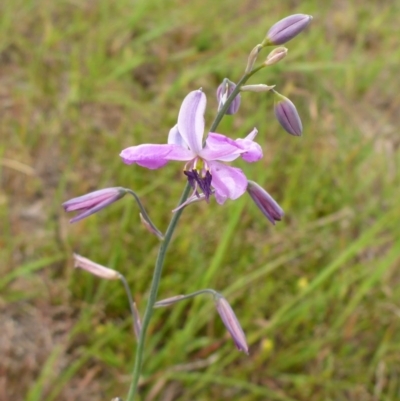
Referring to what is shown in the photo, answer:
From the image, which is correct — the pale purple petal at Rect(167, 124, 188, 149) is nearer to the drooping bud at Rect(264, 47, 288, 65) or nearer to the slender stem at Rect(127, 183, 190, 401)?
the slender stem at Rect(127, 183, 190, 401)

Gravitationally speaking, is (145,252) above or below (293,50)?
below

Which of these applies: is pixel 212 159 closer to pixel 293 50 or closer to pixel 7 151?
pixel 7 151

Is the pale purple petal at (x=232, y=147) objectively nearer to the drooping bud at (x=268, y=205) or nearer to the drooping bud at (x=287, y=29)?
the drooping bud at (x=268, y=205)

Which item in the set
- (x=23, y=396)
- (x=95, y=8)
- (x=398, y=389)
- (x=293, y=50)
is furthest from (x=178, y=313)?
(x=95, y=8)

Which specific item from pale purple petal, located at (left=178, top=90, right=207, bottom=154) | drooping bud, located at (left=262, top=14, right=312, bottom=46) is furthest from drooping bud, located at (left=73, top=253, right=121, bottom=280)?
drooping bud, located at (left=262, top=14, right=312, bottom=46)

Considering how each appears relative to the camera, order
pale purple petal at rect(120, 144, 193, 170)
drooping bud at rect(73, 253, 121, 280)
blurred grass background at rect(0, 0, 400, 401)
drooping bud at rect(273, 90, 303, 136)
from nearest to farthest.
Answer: pale purple petal at rect(120, 144, 193, 170) → drooping bud at rect(273, 90, 303, 136) → drooping bud at rect(73, 253, 121, 280) → blurred grass background at rect(0, 0, 400, 401)

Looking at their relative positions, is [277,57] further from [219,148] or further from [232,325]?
[232,325]

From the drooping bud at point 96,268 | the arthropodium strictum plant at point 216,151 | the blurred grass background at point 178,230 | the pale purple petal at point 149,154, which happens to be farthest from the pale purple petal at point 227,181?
the blurred grass background at point 178,230
